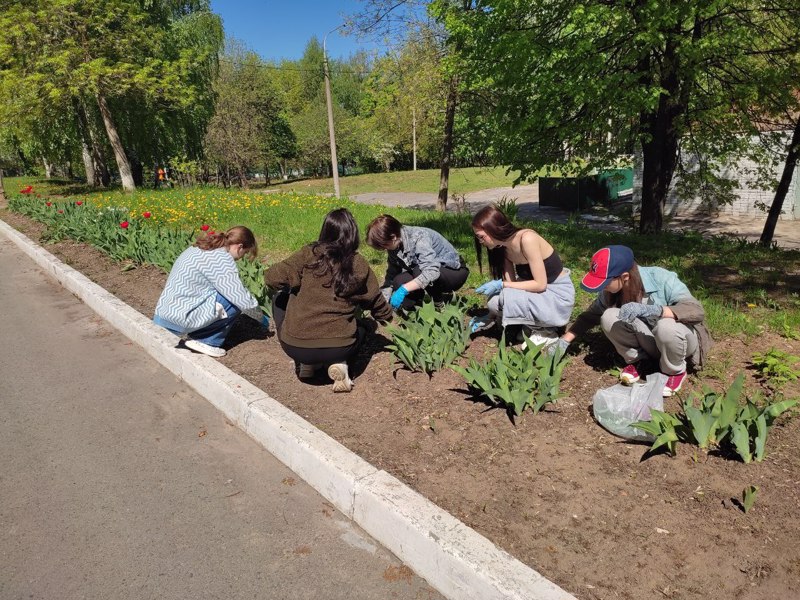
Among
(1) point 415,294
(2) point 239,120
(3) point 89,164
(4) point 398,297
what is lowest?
(1) point 415,294

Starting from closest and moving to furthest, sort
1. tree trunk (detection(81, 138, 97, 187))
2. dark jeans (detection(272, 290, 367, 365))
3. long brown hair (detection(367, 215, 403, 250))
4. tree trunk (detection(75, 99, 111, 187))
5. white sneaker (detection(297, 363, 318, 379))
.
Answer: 1. dark jeans (detection(272, 290, 367, 365))
2. white sneaker (detection(297, 363, 318, 379))
3. long brown hair (detection(367, 215, 403, 250))
4. tree trunk (detection(75, 99, 111, 187))
5. tree trunk (detection(81, 138, 97, 187))

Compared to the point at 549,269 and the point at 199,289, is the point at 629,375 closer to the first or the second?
the point at 549,269

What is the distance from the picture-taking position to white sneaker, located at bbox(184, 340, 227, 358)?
4215mm

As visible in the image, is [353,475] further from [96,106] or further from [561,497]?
[96,106]

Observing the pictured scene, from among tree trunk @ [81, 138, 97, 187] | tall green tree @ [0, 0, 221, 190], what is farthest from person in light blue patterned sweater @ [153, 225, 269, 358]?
tree trunk @ [81, 138, 97, 187]

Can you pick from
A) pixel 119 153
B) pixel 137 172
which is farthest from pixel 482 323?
pixel 137 172

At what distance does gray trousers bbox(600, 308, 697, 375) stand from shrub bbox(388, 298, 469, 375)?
0.97 m

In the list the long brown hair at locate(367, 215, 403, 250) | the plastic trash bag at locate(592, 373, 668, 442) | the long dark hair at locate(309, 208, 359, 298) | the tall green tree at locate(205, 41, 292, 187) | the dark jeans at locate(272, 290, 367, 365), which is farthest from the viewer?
the tall green tree at locate(205, 41, 292, 187)

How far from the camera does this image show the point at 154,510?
2627 millimetres

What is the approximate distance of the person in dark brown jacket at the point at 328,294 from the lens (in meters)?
3.33

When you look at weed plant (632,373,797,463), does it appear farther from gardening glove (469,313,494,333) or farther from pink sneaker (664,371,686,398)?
gardening glove (469,313,494,333)

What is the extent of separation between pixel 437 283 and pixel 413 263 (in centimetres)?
33

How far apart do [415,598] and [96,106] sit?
22820 millimetres

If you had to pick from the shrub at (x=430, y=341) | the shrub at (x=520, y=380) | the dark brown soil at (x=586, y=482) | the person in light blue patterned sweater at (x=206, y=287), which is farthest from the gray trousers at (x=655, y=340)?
the person in light blue patterned sweater at (x=206, y=287)
